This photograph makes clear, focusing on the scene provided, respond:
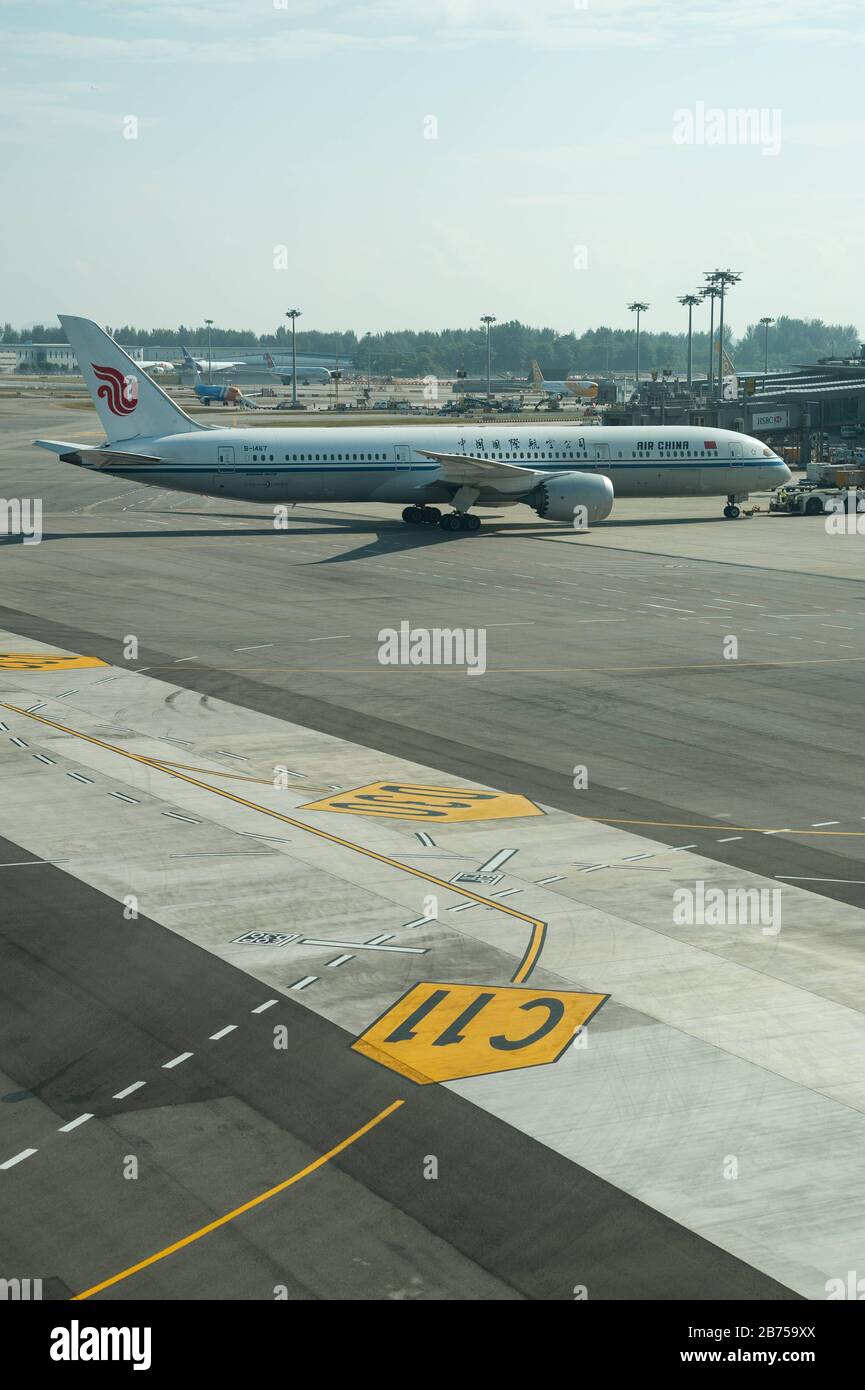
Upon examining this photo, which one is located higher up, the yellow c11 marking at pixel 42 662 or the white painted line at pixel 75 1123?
the yellow c11 marking at pixel 42 662

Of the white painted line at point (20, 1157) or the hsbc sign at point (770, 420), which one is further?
the hsbc sign at point (770, 420)

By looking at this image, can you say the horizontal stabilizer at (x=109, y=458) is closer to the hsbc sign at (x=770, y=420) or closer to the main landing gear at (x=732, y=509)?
the main landing gear at (x=732, y=509)

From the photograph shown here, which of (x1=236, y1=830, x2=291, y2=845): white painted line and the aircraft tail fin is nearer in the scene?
(x1=236, y1=830, x2=291, y2=845): white painted line

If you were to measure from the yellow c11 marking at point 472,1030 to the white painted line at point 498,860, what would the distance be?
17.3 ft

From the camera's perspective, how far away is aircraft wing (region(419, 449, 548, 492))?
76.9m

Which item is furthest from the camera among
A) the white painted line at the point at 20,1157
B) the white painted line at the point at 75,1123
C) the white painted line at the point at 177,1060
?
the white painted line at the point at 177,1060

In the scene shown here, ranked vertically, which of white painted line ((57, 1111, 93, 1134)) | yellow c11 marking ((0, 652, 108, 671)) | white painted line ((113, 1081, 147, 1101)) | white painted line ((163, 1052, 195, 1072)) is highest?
yellow c11 marking ((0, 652, 108, 671))

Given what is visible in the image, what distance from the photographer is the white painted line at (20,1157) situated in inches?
647

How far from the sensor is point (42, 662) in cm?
4534

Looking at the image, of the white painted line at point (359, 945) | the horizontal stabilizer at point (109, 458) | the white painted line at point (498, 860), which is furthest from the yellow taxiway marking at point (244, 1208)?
the horizontal stabilizer at point (109, 458)

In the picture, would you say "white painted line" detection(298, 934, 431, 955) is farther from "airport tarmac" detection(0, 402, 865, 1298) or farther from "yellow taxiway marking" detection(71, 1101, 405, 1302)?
"yellow taxiway marking" detection(71, 1101, 405, 1302)

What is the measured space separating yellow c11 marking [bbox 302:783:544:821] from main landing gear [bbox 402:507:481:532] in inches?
1936

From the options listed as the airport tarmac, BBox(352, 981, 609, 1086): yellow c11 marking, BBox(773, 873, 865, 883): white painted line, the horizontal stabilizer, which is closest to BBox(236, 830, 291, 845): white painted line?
the airport tarmac
